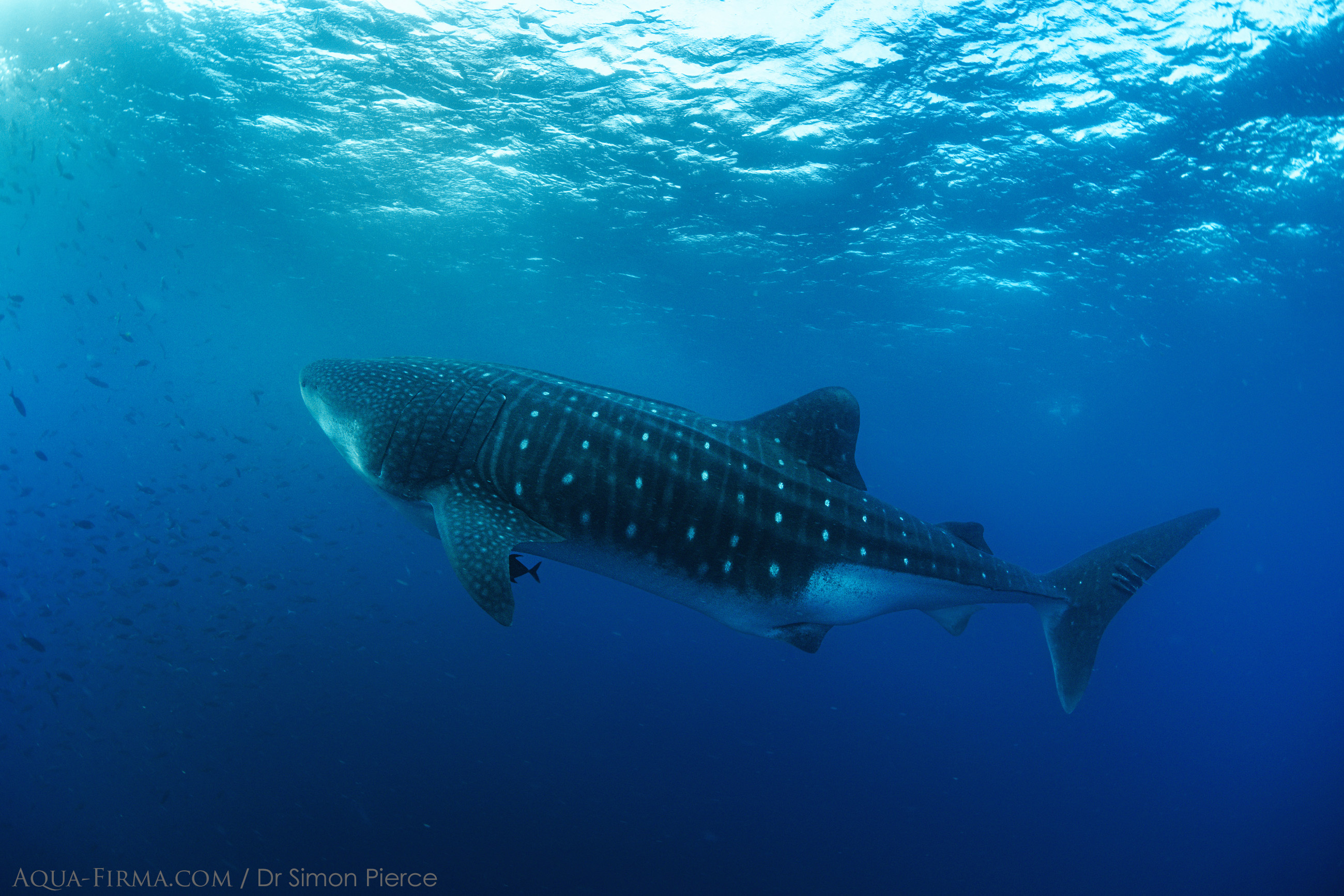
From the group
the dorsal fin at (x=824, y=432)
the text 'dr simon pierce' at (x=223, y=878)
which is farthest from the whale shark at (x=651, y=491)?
the text 'dr simon pierce' at (x=223, y=878)

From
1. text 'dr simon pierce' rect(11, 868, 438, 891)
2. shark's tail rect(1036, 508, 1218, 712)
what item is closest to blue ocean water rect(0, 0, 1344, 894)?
text 'dr simon pierce' rect(11, 868, 438, 891)

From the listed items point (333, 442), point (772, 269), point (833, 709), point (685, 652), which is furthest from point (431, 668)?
point (772, 269)

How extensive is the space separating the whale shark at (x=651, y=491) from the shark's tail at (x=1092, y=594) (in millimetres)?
1167

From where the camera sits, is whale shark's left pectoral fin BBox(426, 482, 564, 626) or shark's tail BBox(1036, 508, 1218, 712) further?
shark's tail BBox(1036, 508, 1218, 712)

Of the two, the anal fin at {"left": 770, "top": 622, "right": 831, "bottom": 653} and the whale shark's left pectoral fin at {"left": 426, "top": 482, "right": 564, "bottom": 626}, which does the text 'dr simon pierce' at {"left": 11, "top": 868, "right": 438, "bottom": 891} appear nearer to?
the anal fin at {"left": 770, "top": 622, "right": 831, "bottom": 653}

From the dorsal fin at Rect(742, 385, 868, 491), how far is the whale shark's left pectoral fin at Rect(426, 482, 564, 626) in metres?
1.73

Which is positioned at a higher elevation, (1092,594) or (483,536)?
(1092,594)

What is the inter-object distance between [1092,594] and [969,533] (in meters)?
1.41

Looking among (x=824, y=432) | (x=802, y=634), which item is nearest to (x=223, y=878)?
(x=802, y=634)

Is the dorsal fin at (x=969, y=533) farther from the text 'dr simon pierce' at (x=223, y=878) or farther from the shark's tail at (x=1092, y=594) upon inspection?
the text 'dr simon pierce' at (x=223, y=878)

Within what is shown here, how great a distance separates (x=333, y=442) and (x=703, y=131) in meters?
14.0

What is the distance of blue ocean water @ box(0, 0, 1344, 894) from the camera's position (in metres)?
11.1

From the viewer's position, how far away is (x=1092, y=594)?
5.07 metres

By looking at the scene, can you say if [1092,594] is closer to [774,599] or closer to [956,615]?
[956,615]
